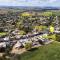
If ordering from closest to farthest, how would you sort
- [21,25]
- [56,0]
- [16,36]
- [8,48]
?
1. [8,48]
2. [16,36]
3. [21,25]
4. [56,0]

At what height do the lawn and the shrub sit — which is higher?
the shrub

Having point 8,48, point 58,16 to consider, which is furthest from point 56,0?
point 8,48

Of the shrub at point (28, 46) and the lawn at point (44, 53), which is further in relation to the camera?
the shrub at point (28, 46)

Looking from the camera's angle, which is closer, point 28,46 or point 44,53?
point 44,53

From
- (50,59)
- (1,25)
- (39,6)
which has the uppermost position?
(39,6)

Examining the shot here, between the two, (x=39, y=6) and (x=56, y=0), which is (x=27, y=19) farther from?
(x=56, y=0)

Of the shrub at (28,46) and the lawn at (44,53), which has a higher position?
the shrub at (28,46)

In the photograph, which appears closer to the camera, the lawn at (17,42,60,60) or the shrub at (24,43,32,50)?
the lawn at (17,42,60,60)

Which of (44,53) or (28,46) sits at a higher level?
(28,46)
